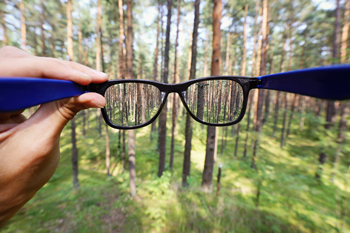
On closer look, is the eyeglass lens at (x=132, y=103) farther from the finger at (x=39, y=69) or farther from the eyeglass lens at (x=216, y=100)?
the eyeglass lens at (x=216, y=100)

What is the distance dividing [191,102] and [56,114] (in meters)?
1.47

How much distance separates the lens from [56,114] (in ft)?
3.43

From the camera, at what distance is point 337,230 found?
4.04 metres

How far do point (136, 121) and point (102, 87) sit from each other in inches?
22.6

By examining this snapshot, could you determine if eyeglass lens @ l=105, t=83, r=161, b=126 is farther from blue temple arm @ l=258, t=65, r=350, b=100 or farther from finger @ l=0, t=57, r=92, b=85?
blue temple arm @ l=258, t=65, r=350, b=100

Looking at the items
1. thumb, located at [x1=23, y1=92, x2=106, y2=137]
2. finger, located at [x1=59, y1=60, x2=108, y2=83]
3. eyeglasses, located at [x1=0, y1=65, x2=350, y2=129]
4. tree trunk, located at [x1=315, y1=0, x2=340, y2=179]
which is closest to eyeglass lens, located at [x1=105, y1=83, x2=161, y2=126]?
eyeglasses, located at [x1=0, y1=65, x2=350, y2=129]

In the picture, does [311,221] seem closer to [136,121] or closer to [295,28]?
[136,121]

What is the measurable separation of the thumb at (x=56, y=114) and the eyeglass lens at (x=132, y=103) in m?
0.36

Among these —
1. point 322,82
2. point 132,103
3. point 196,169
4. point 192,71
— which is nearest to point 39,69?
point 132,103

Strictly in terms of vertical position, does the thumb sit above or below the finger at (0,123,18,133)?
above

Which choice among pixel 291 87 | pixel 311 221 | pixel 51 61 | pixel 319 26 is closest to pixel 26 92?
pixel 51 61

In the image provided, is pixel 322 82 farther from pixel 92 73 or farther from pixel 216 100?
pixel 92 73

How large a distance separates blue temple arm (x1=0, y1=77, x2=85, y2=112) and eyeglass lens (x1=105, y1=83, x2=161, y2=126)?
1.92 ft

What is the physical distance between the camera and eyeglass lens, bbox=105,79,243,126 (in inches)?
62.3
